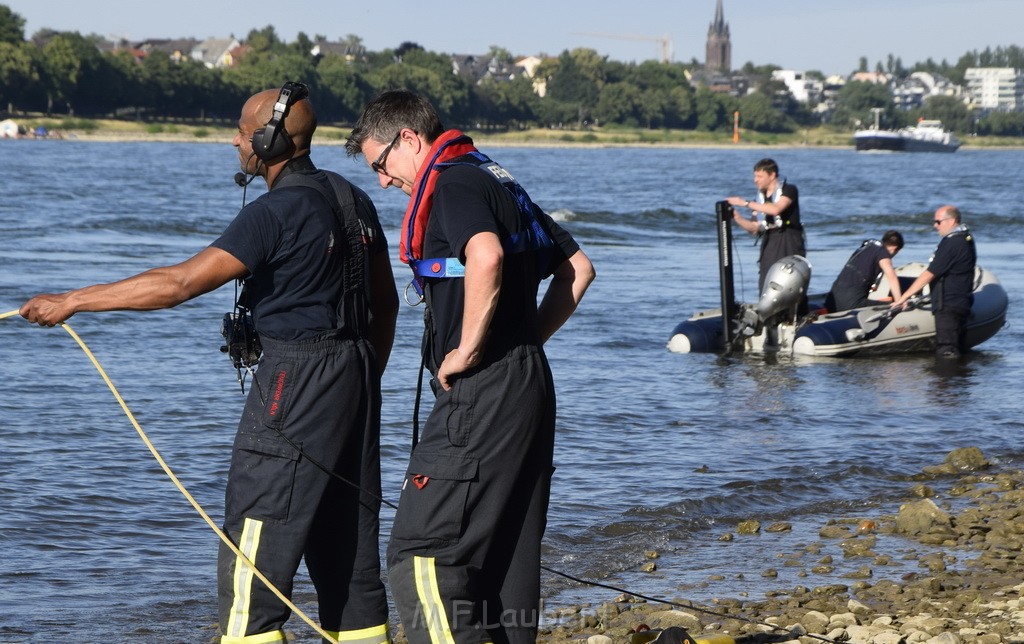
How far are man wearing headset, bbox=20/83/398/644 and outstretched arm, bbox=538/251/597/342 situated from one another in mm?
560

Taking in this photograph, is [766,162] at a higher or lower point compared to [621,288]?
higher

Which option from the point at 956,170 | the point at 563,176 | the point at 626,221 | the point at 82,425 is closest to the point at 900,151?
the point at 956,170

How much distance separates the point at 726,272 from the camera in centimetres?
1375

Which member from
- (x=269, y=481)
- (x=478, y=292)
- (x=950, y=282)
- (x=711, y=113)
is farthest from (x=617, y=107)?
(x=478, y=292)

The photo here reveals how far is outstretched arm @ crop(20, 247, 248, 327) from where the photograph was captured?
3.89m

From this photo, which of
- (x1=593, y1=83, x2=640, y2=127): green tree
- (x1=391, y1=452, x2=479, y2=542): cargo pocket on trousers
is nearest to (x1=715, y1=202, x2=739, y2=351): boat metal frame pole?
(x1=391, y1=452, x2=479, y2=542): cargo pocket on trousers

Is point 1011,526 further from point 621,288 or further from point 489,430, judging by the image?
point 621,288

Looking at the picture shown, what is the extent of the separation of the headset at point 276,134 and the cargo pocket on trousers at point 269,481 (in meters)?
0.88

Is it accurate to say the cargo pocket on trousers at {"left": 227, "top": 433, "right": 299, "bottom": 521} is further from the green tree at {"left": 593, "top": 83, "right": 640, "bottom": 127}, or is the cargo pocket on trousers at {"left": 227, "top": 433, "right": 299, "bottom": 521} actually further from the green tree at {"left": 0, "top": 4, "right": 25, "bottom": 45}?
the green tree at {"left": 593, "top": 83, "right": 640, "bottom": 127}

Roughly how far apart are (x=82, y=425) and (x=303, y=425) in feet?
21.4

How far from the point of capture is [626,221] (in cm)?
3806

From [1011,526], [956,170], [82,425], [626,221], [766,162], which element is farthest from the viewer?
[956,170]

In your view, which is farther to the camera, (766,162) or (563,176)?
(563,176)

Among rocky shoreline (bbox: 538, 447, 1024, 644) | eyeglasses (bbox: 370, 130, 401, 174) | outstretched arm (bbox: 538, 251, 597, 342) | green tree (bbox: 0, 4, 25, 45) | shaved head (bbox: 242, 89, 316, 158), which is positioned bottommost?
rocky shoreline (bbox: 538, 447, 1024, 644)
